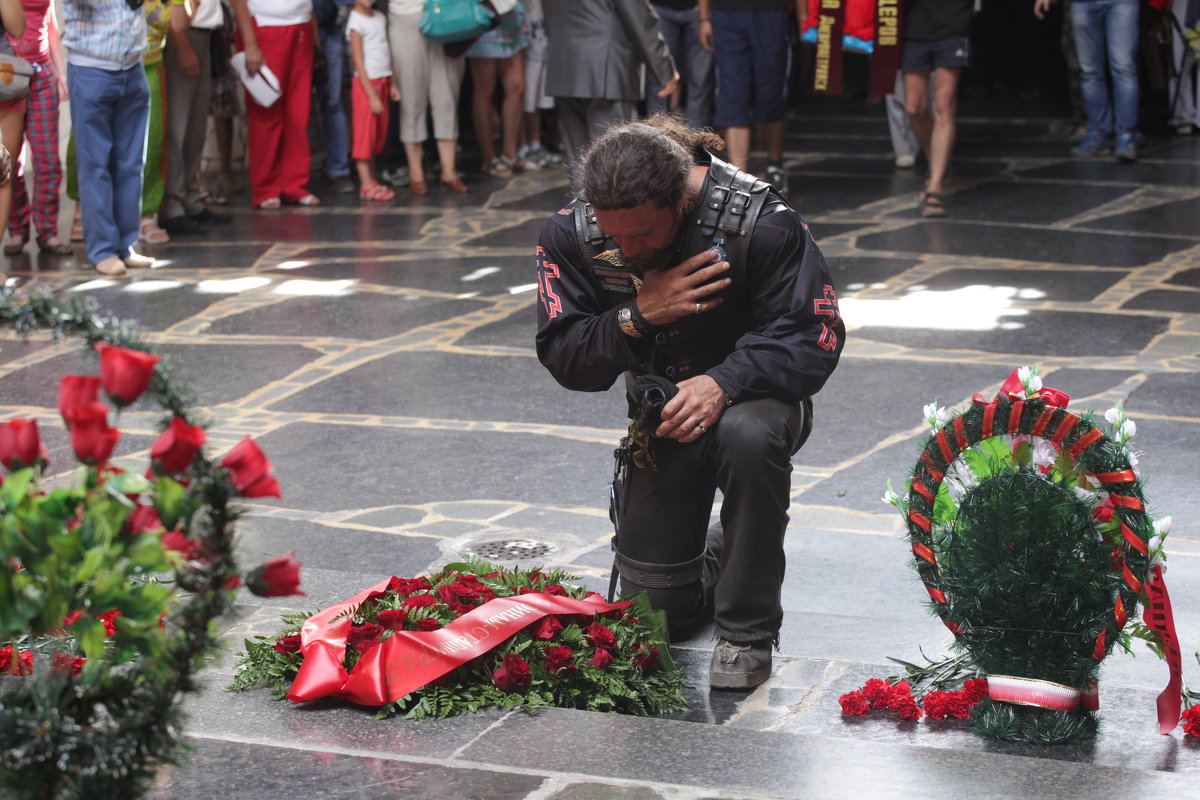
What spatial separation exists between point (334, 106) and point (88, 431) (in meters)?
10.4

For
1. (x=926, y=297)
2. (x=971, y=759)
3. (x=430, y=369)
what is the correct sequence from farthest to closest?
(x=926, y=297)
(x=430, y=369)
(x=971, y=759)

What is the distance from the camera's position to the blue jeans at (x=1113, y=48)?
11742 mm

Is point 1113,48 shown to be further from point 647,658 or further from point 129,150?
point 647,658

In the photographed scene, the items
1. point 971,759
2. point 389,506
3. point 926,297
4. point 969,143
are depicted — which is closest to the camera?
point 971,759

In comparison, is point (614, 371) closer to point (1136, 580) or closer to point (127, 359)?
point (1136, 580)

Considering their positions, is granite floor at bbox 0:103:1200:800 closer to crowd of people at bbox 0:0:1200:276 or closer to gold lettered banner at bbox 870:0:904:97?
crowd of people at bbox 0:0:1200:276

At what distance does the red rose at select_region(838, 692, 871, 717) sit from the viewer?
3.53 metres

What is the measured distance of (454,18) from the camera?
1116 cm

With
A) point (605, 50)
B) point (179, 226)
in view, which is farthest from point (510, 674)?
point (179, 226)

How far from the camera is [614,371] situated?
4.00 metres

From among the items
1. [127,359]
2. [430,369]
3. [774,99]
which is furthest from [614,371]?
[774,99]

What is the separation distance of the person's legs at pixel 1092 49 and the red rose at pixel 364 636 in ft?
32.4

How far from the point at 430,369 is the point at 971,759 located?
442 cm

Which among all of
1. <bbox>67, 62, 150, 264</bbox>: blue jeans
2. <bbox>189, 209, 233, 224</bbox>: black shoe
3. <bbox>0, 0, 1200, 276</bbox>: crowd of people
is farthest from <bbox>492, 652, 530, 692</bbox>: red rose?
<bbox>189, 209, 233, 224</bbox>: black shoe
